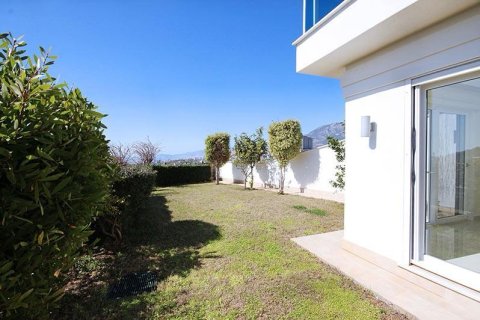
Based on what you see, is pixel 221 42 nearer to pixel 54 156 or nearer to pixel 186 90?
pixel 186 90

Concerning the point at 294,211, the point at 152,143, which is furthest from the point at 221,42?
the point at 152,143

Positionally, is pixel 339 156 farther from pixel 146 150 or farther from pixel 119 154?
pixel 146 150

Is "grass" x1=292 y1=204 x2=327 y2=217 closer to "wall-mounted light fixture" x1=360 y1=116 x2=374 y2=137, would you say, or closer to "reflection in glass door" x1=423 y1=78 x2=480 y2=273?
"reflection in glass door" x1=423 y1=78 x2=480 y2=273

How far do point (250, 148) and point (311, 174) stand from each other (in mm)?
4649

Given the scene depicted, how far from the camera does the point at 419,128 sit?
375 cm

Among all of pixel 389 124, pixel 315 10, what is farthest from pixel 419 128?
pixel 315 10

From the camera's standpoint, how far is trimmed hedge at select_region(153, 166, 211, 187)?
62.5 feet

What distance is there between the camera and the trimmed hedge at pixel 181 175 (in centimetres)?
1906

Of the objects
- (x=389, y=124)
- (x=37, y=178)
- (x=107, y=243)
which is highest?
(x=389, y=124)

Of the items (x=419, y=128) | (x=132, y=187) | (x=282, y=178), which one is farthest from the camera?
(x=282, y=178)

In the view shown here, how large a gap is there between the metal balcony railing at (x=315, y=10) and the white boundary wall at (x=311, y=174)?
723cm

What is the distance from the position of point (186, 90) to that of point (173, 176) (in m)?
7.24

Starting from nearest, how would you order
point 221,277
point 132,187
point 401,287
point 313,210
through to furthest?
point 401,287 < point 221,277 < point 132,187 < point 313,210

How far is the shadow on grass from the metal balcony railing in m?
5.33
